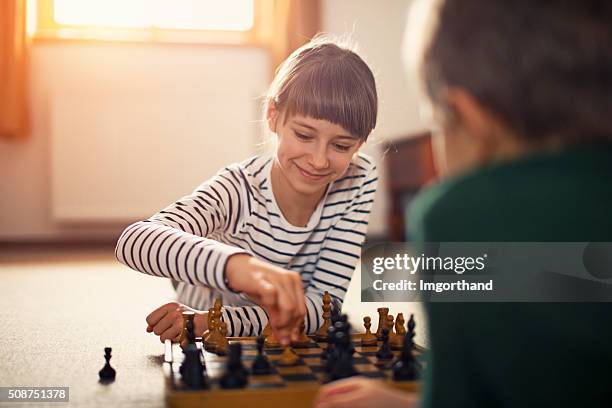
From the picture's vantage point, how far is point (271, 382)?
0.95 meters

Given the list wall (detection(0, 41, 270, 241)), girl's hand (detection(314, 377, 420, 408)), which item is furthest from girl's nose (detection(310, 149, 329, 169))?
wall (detection(0, 41, 270, 241))

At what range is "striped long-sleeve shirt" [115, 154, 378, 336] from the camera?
4.71ft

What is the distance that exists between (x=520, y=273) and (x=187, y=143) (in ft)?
12.7

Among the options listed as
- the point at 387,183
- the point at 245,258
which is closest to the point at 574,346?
the point at 245,258

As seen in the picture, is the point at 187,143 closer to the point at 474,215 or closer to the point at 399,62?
the point at 399,62

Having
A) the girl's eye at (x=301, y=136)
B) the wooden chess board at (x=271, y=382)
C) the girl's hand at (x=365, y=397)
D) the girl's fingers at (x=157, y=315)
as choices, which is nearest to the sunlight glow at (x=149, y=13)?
the girl's eye at (x=301, y=136)

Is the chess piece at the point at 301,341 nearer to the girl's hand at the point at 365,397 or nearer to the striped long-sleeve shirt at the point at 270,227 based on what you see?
the striped long-sleeve shirt at the point at 270,227

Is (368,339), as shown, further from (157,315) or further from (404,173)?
(404,173)

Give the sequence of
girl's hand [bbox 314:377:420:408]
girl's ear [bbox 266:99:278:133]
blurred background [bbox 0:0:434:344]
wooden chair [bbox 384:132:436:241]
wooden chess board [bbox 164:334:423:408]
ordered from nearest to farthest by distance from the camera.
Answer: girl's hand [bbox 314:377:420:408] < wooden chess board [bbox 164:334:423:408] < girl's ear [bbox 266:99:278:133] < wooden chair [bbox 384:132:436:241] < blurred background [bbox 0:0:434:344]

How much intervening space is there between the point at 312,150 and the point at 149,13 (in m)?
3.26

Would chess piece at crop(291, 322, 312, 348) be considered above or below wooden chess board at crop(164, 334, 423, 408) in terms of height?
above

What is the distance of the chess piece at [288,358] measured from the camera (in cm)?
109

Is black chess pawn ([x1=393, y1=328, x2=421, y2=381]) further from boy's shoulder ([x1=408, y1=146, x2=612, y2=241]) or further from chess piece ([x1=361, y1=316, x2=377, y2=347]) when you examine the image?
boy's shoulder ([x1=408, y1=146, x2=612, y2=241])

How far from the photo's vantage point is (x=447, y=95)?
66cm
